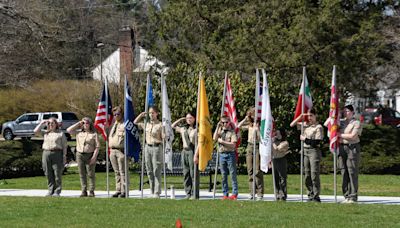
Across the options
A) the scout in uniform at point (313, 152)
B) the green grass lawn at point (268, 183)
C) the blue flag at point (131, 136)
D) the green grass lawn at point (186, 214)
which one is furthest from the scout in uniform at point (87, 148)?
the scout in uniform at point (313, 152)

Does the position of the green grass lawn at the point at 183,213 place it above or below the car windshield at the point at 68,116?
below

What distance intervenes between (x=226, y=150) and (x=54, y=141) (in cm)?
392

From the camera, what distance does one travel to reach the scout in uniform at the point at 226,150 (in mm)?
19125

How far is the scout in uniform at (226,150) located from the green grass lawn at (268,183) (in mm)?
2999

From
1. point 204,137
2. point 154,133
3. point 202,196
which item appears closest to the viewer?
point 204,137

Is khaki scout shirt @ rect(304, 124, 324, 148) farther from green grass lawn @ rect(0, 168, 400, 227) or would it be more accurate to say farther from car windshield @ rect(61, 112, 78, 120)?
car windshield @ rect(61, 112, 78, 120)

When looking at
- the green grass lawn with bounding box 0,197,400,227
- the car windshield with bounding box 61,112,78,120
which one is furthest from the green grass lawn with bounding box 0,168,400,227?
the car windshield with bounding box 61,112,78,120

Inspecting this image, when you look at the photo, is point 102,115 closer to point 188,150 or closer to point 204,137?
point 188,150

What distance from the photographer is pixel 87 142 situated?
20.0 metres

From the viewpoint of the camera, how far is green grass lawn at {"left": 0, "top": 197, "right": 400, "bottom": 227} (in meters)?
14.2

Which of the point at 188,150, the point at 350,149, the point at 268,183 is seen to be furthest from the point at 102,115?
the point at 268,183

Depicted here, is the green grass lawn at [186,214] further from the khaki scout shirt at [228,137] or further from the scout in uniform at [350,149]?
the khaki scout shirt at [228,137]

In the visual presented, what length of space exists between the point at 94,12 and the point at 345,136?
49560 millimetres

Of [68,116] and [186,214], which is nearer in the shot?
[186,214]
